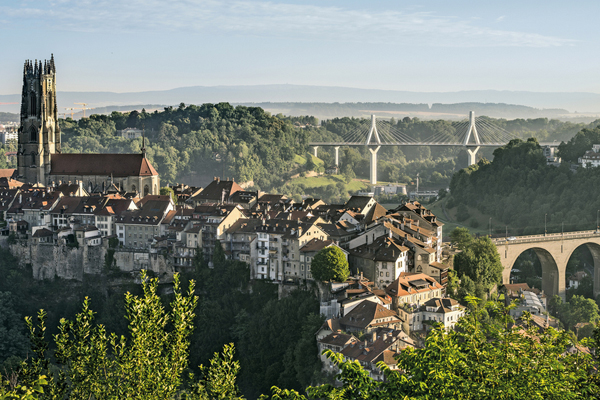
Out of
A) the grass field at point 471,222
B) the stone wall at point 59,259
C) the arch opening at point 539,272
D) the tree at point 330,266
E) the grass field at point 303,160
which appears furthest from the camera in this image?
the grass field at point 303,160

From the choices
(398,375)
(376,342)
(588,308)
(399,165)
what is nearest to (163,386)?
(398,375)

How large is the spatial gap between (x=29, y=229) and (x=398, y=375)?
169 ft

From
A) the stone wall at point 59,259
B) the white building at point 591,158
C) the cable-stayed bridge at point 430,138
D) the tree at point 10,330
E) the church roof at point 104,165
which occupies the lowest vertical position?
the tree at point 10,330

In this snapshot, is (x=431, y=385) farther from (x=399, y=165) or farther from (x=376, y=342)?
(x=399, y=165)

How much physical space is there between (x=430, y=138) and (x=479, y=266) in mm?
120948

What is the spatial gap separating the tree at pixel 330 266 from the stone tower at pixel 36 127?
4364 centimetres

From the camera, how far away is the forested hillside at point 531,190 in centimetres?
7875

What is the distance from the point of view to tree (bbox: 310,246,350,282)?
43.4 meters

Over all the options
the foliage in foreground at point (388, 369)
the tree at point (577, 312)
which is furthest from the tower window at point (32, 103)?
the foliage in foreground at point (388, 369)

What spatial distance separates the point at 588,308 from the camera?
57.8m

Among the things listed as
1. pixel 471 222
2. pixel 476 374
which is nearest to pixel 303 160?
pixel 471 222

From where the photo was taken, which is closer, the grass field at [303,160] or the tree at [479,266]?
the tree at [479,266]

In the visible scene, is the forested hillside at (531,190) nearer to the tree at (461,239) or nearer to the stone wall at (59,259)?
the tree at (461,239)

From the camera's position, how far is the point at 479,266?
5125 centimetres
